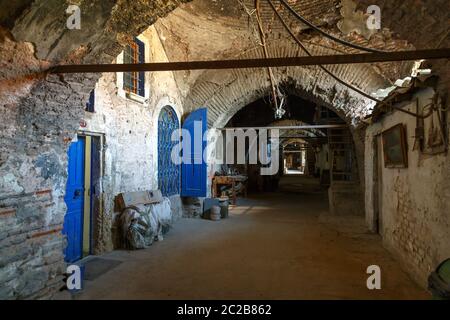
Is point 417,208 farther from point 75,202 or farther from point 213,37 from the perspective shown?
point 213,37

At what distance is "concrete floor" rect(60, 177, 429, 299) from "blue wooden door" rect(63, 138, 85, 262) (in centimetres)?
61

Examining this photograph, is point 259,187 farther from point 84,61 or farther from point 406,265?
point 84,61

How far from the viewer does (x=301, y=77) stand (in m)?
7.12

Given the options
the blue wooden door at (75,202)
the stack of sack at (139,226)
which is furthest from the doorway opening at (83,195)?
the stack of sack at (139,226)

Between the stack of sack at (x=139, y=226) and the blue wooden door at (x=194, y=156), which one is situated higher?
the blue wooden door at (x=194, y=156)

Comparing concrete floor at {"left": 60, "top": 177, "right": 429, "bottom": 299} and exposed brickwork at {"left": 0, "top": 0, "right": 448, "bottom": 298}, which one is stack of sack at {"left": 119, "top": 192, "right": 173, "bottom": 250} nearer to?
concrete floor at {"left": 60, "top": 177, "right": 429, "bottom": 299}

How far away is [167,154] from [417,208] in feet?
16.8

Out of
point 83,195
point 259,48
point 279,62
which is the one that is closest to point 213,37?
point 259,48

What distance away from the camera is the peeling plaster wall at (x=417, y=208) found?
2.86m

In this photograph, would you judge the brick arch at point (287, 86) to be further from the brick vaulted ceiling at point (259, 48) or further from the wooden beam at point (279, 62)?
the wooden beam at point (279, 62)

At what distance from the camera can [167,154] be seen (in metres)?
6.90

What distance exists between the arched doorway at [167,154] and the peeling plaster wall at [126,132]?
249 mm

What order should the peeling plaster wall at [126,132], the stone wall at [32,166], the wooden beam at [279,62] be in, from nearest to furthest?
the wooden beam at [279,62], the stone wall at [32,166], the peeling plaster wall at [126,132]

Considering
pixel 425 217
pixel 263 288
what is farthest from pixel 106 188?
pixel 425 217
